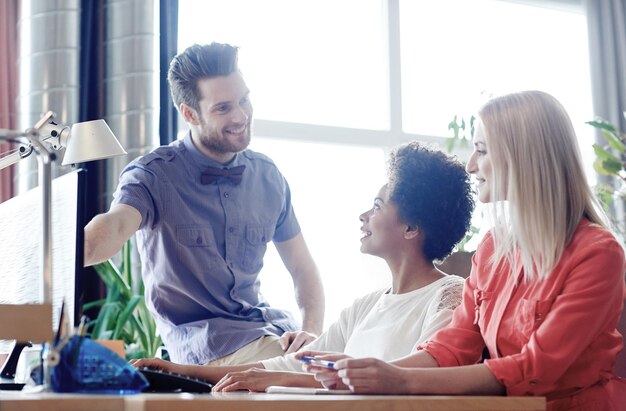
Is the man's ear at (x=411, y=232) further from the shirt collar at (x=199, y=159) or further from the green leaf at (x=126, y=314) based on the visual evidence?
the green leaf at (x=126, y=314)

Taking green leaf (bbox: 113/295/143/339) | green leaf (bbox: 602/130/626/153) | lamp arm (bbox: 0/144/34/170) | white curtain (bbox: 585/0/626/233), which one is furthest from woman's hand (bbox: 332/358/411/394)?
white curtain (bbox: 585/0/626/233)

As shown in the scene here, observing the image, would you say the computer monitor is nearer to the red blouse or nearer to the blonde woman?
the blonde woman

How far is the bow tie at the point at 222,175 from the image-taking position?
9.20 ft

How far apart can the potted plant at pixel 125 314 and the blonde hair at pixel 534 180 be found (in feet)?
7.31

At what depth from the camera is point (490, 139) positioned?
66.7 inches

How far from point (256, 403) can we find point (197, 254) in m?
1.69

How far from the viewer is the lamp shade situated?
2.55 m

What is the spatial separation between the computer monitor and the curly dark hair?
2.72ft

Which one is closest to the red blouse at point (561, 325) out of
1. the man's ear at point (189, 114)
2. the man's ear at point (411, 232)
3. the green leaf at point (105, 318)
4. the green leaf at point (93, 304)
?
the man's ear at point (411, 232)

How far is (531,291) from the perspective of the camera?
1.57 meters

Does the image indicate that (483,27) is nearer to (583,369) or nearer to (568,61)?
(568,61)

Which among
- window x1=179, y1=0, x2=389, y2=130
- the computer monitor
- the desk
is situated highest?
window x1=179, y1=0, x2=389, y2=130

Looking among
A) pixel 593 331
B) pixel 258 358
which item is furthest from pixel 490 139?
pixel 258 358

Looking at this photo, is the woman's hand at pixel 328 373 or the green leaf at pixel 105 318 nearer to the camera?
the woman's hand at pixel 328 373
